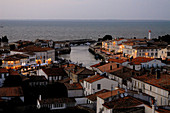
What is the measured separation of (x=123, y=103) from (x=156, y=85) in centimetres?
532

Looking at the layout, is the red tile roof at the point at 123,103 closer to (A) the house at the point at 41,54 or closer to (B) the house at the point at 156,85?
(B) the house at the point at 156,85

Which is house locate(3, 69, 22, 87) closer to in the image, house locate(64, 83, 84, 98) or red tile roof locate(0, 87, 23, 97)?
red tile roof locate(0, 87, 23, 97)

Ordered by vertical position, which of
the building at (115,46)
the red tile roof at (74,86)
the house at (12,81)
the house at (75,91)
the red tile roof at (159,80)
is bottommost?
the building at (115,46)

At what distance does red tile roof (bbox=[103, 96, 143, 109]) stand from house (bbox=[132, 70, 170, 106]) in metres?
4.04

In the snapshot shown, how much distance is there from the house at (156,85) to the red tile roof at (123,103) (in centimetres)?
404

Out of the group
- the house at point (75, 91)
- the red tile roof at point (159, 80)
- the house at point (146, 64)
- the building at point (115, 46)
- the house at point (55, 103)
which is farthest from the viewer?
the building at point (115, 46)

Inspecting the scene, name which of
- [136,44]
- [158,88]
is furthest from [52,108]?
[136,44]

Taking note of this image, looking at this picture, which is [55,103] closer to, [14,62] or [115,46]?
[14,62]

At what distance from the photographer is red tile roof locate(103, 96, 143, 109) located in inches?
616

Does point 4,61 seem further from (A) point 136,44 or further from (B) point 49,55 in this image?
(A) point 136,44

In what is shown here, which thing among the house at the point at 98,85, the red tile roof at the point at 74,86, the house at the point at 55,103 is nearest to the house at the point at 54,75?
the red tile roof at the point at 74,86

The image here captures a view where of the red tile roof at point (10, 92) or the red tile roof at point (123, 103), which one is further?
the red tile roof at point (10, 92)

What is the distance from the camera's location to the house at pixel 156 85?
65.2 ft

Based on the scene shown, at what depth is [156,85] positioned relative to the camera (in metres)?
20.7
